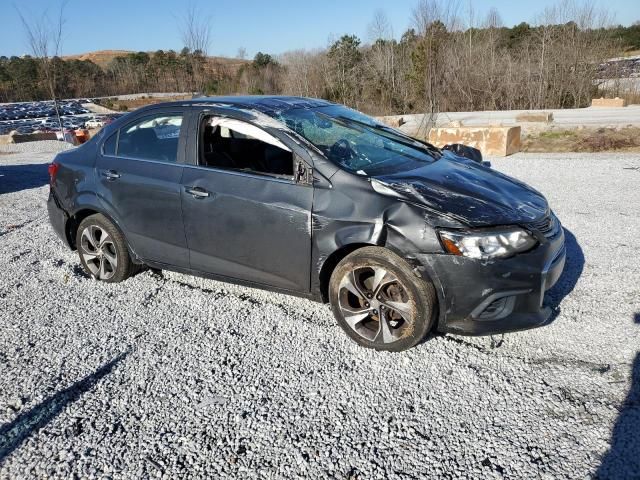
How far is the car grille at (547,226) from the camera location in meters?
3.06

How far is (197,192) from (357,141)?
1.31m

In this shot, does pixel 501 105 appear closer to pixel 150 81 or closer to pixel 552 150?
pixel 552 150

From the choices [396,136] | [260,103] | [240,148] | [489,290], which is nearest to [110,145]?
[240,148]

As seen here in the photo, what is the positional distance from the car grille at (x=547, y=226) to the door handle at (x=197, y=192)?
2.29 m

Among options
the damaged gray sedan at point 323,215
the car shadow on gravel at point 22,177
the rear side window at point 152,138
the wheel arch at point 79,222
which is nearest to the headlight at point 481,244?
the damaged gray sedan at point 323,215

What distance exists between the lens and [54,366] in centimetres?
321

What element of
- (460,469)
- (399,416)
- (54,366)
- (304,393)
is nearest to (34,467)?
(54,366)

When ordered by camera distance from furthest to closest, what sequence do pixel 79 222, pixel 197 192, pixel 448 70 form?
pixel 448 70
pixel 79 222
pixel 197 192

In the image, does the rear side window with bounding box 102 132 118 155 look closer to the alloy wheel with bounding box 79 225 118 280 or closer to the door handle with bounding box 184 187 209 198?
the alloy wheel with bounding box 79 225 118 280

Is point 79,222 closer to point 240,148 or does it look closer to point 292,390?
point 240,148

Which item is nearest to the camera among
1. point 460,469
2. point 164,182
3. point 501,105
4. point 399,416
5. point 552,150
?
point 460,469

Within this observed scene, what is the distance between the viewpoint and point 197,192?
366 cm

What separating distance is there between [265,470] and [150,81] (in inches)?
3053

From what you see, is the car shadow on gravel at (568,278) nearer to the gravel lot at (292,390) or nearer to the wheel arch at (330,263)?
the gravel lot at (292,390)
